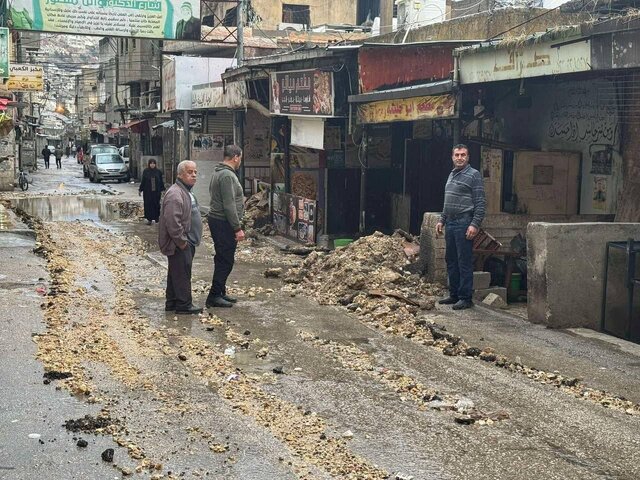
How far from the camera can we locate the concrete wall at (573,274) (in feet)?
30.8

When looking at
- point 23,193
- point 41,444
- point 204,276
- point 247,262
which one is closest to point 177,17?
point 23,193

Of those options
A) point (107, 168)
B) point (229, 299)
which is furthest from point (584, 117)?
point (107, 168)

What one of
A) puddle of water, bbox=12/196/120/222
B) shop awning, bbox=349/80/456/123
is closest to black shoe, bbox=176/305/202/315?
shop awning, bbox=349/80/456/123

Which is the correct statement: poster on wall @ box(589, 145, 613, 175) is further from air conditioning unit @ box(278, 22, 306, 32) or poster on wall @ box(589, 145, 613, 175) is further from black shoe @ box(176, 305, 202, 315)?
air conditioning unit @ box(278, 22, 306, 32)

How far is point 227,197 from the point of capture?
409 inches

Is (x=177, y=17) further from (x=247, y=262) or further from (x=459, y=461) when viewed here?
(x=459, y=461)

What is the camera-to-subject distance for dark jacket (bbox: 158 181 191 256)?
9836 mm

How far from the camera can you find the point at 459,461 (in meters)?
5.36

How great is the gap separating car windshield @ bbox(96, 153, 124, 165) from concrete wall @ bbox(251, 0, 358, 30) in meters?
12.3

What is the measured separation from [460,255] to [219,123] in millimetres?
17826

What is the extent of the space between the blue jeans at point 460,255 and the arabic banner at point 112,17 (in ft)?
60.4

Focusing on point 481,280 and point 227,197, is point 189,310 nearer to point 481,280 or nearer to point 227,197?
point 227,197

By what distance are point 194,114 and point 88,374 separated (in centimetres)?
2208

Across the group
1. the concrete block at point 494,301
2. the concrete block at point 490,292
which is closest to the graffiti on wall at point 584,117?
the concrete block at point 490,292
